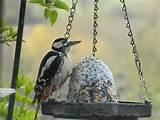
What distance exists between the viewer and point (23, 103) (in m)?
1.24

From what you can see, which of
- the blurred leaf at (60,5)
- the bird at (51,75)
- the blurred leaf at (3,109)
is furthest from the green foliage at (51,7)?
the blurred leaf at (3,109)

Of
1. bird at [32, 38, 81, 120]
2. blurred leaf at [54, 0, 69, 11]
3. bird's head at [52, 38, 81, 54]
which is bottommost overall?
bird at [32, 38, 81, 120]

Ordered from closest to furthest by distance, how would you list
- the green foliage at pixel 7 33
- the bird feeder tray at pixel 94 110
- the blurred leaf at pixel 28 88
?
the bird feeder tray at pixel 94 110 → the green foliage at pixel 7 33 → the blurred leaf at pixel 28 88

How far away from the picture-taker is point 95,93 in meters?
1.15

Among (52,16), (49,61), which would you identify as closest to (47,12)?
(52,16)

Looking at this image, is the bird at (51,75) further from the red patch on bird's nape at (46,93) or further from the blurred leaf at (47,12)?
the blurred leaf at (47,12)

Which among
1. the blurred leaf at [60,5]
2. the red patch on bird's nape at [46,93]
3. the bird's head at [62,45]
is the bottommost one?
the red patch on bird's nape at [46,93]

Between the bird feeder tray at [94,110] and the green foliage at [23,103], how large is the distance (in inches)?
6.0

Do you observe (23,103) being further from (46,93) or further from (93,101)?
(93,101)

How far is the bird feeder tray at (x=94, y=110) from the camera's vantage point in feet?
3.30

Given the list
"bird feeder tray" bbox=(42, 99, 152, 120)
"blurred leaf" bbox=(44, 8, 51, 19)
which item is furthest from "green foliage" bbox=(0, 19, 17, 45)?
"bird feeder tray" bbox=(42, 99, 152, 120)

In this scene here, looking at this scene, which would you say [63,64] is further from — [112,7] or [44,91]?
[112,7]

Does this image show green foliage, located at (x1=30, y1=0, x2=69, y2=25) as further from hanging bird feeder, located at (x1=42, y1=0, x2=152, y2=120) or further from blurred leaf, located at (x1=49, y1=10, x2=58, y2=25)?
hanging bird feeder, located at (x1=42, y1=0, x2=152, y2=120)

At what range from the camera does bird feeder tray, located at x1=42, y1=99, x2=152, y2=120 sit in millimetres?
1006
